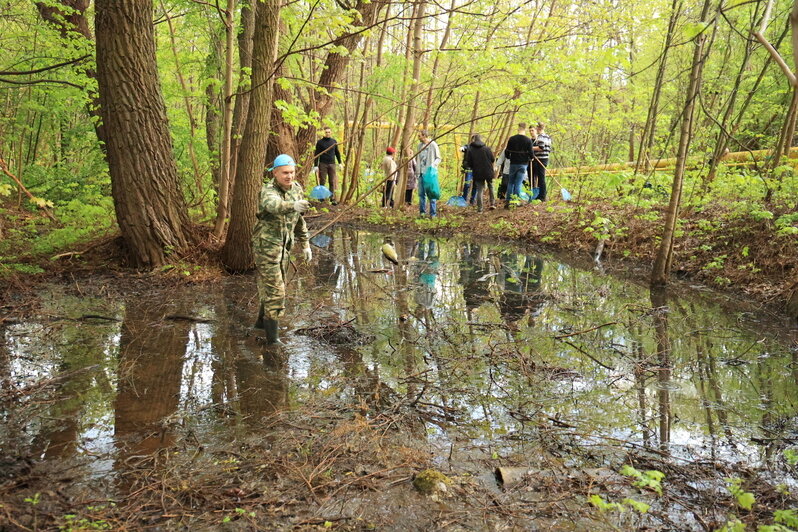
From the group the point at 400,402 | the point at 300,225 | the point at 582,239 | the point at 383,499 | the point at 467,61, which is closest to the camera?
the point at 383,499

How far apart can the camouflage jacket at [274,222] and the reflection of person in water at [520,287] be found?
289 cm

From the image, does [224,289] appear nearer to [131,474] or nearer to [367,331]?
[367,331]

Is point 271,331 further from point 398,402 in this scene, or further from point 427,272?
point 427,272

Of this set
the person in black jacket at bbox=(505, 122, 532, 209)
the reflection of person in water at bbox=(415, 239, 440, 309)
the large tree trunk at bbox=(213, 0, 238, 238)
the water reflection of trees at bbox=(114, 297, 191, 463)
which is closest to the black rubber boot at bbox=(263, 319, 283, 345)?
the water reflection of trees at bbox=(114, 297, 191, 463)

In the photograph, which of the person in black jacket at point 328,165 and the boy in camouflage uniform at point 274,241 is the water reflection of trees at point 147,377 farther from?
the person in black jacket at point 328,165

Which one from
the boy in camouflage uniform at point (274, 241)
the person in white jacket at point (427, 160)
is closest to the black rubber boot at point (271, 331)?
the boy in camouflage uniform at point (274, 241)

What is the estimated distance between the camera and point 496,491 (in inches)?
119

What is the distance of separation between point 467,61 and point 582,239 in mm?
4928

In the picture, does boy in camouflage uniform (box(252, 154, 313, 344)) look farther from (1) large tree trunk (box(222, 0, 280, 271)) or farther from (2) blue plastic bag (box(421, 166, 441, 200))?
(2) blue plastic bag (box(421, 166, 441, 200))

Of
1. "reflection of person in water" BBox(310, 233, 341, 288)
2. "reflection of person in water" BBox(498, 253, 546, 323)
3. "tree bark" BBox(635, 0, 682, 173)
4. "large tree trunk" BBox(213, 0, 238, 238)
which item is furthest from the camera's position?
"reflection of person in water" BBox(310, 233, 341, 288)

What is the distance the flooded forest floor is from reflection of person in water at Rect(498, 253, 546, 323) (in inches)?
3.9

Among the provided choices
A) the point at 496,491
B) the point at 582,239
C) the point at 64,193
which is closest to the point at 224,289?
the point at 496,491

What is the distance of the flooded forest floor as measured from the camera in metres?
2.85

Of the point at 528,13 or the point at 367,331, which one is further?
the point at 528,13
